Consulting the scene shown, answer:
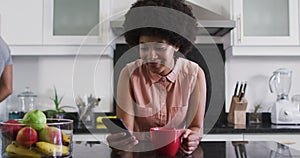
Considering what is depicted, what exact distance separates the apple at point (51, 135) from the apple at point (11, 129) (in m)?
0.05

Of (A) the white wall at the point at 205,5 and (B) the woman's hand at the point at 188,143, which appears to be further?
(A) the white wall at the point at 205,5

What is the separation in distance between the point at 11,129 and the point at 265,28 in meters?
2.01

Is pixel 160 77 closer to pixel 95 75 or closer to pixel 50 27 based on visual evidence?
pixel 50 27

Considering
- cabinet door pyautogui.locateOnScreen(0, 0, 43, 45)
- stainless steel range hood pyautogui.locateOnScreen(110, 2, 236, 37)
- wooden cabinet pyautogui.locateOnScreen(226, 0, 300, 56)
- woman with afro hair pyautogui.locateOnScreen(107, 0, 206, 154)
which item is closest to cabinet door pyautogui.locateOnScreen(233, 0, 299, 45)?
wooden cabinet pyautogui.locateOnScreen(226, 0, 300, 56)

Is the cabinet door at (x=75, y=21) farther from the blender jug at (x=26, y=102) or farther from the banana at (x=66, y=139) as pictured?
the banana at (x=66, y=139)

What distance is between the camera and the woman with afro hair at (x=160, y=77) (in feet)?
3.82

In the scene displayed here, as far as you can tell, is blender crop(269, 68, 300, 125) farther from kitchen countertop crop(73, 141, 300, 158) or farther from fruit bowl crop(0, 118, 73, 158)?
fruit bowl crop(0, 118, 73, 158)

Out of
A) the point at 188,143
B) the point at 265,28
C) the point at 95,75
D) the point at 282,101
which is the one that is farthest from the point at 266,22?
the point at 188,143

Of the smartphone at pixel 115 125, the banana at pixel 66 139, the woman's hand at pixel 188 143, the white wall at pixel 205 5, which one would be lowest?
the woman's hand at pixel 188 143

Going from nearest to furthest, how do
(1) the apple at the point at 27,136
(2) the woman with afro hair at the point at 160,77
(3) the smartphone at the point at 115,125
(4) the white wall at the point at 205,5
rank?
(1) the apple at the point at 27,136 < (3) the smartphone at the point at 115,125 < (2) the woman with afro hair at the point at 160,77 < (4) the white wall at the point at 205,5

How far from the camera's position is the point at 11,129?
77 cm

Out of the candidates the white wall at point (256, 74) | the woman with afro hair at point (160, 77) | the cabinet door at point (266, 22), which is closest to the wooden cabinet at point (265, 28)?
the cabinet door at point (266, 22)

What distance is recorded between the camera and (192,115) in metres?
1.23

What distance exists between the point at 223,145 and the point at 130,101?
1.09 ft
